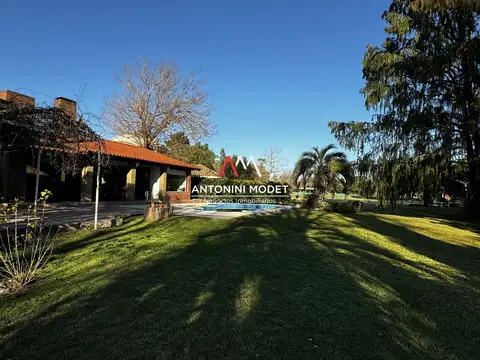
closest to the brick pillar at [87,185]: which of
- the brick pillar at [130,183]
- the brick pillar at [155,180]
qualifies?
the brick pillar at [130,183]

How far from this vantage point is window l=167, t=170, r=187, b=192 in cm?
2720

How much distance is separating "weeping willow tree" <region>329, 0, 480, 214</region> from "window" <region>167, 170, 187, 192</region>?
14.3 m

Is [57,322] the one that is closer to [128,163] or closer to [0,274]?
[0,274]

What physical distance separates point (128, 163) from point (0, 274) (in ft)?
56.6

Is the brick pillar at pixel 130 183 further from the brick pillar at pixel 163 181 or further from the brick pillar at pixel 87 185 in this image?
the brick pillar at pixel 163 181

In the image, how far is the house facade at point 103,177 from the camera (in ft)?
48.8

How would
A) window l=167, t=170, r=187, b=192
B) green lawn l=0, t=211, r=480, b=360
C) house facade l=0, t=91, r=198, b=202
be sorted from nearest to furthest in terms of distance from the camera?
green lawn l=0, t=211, r=480, b=360 < house facade l=0, t=91, r=198, b=202 < window l=167, t=170, r=187, b=192

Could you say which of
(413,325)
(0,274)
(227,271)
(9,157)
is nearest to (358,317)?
(413,325)

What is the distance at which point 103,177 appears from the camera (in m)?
22.5

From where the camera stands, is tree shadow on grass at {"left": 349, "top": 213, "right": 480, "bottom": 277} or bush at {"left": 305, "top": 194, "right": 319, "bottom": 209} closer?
tree shadow on grass at {"left": 349, "top": 213, "right": 480, "bottom": 277}

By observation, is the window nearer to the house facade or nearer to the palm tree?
the house facade

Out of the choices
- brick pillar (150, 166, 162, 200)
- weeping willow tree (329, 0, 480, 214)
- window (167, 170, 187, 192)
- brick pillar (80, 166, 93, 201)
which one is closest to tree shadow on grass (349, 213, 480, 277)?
weeping willow tree (329, 0, 480, 214)

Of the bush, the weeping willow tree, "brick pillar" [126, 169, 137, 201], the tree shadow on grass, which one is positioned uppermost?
the weeping willow tree

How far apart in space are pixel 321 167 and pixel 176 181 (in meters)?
12.5
